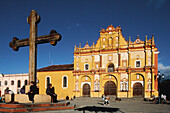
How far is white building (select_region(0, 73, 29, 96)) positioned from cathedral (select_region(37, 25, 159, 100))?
6356 mm

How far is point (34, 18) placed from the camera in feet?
34.6

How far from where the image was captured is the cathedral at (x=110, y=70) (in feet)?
107

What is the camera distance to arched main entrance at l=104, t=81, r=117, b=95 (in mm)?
34500

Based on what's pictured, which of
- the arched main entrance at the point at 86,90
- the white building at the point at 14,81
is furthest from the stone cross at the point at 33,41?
the white building at the point at 14,81

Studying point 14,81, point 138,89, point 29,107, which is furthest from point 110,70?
point 29,107

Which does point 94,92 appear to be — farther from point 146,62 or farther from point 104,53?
point 146,62

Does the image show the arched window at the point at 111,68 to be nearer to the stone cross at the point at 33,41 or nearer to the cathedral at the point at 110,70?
the cathedral at the point at 110,70

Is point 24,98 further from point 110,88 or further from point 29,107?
point 110,88

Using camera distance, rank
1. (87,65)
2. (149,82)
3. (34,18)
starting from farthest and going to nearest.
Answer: (87,65), (149,82), (34,18)

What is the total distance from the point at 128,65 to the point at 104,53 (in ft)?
17.8

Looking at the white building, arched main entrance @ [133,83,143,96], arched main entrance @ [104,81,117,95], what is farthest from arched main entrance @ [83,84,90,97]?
the white building

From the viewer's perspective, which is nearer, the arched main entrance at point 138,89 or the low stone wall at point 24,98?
the low stone wall at point 24,98

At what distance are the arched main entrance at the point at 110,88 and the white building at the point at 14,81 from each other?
2009 centimetres

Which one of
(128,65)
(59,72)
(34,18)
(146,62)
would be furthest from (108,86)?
(34,18)
